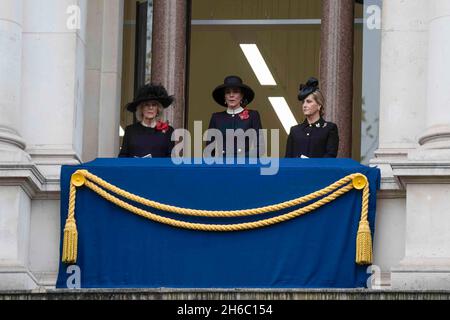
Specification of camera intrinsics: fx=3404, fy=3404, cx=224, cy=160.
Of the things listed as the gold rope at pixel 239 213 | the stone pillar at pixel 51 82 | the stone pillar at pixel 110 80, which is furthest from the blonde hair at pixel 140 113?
the stone pillar at pixel 110 80

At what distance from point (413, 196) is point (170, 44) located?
552 centimetres

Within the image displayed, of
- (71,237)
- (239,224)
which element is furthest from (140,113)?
(239,224)

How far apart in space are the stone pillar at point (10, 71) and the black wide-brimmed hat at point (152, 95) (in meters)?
1.55

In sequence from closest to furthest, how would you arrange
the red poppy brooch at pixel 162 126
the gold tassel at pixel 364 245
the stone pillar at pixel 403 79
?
the gold tassel at pixel 364 245
the stone pillar at pixel 403 79
the red poppy brooch at pixel 162 126

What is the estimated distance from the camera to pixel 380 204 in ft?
144

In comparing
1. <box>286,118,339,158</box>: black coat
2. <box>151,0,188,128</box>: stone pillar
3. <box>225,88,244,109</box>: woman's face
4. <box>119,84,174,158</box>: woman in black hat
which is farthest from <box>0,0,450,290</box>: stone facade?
<box>225,88,244,109</box>: woman's face

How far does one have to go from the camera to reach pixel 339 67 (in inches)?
1844

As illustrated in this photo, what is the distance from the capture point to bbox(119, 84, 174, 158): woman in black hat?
1758 inches

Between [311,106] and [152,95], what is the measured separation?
212cm

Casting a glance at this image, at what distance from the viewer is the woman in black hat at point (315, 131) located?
44156 mm

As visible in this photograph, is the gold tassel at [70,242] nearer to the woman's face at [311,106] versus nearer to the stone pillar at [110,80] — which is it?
the woman's face at [311,106]

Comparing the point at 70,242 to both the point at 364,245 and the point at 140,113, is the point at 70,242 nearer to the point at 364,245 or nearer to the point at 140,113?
the point at 140,113
